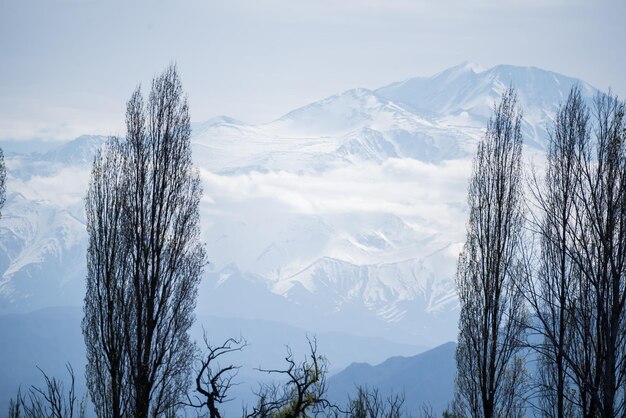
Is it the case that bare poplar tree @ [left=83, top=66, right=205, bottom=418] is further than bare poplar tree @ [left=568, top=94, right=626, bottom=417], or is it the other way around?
→ bare poplar tree @ [left=83, top=66, right=205, bottom=418]

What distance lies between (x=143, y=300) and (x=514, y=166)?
11.8 meters

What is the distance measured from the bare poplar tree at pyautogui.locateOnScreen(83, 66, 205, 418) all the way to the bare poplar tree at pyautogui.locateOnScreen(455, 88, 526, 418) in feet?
26.7

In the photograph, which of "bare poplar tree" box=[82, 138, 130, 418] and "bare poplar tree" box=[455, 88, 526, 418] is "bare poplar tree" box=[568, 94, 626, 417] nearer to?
"bare poplar tree" box=[455, 88, 526, 418]

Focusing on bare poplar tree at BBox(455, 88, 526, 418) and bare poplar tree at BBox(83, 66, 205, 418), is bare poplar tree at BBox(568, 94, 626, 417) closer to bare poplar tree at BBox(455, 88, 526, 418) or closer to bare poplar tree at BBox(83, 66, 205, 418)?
bare poplar tree at BBox(455, 88, 526, 418)

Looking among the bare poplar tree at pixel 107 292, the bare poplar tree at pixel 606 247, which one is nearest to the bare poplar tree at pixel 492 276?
the bare poplar tree at pixel 606 247

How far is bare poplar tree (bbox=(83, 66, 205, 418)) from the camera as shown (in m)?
23.9

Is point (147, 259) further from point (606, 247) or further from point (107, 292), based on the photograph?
point (606, 247)

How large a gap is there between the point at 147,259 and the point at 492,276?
33.0 feet

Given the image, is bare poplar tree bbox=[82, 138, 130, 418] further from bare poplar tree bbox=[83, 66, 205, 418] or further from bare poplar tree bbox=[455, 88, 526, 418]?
bare poplar tree bbox=[455, 88, 526, 418]

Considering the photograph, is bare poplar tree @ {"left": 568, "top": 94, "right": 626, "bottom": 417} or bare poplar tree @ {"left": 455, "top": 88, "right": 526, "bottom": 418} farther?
bare poplar tree @ {"left": 455, "top": 88, "right": 526, "bottom": 418}

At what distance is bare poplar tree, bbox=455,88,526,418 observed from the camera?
25.0 meters

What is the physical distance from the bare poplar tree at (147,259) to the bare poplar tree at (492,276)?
8.15 meters

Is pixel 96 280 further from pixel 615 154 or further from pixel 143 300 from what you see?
pixel 615 154

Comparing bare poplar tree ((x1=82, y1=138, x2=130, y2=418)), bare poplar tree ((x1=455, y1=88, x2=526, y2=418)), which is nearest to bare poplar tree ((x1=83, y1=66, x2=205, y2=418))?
bare poplar tree ((x1=82, y1=138, x2=130, y2=418))
